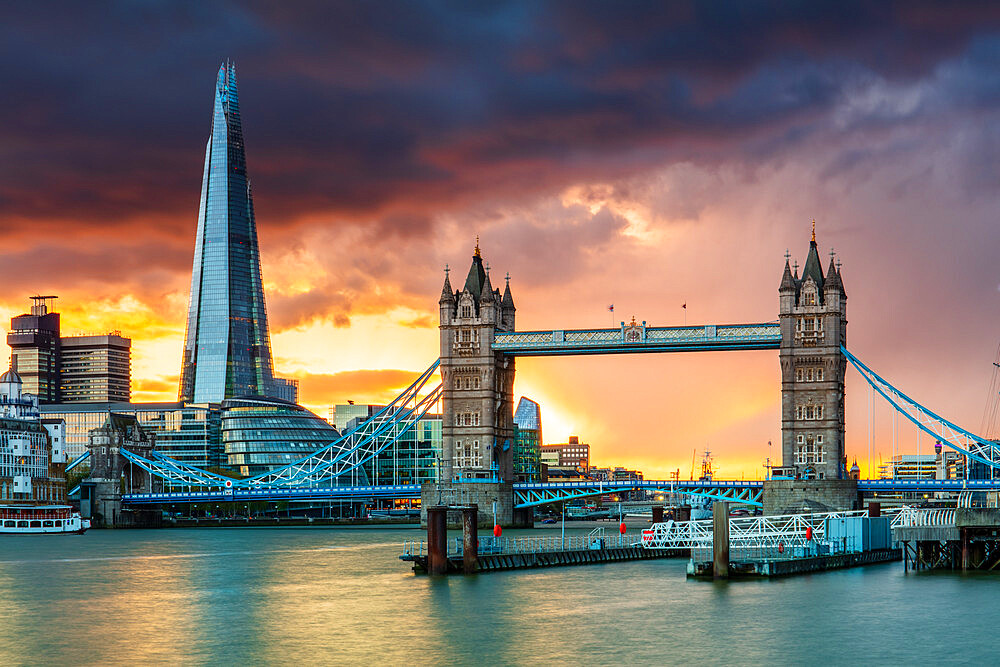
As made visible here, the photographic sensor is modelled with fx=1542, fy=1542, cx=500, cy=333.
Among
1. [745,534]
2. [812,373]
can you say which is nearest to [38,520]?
[812,373]

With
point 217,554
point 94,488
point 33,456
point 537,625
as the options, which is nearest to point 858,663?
point 537,625

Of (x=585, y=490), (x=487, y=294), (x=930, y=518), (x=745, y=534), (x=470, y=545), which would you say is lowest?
(x=745, y=534)

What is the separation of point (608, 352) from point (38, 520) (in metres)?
57.4

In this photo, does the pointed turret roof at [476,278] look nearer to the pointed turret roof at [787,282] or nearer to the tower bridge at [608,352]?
the tower bridge at [608,352]

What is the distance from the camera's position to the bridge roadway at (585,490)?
131375 mm

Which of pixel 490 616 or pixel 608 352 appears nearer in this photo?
pixel 490 616

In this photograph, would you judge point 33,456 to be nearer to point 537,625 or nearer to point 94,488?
point 94,488

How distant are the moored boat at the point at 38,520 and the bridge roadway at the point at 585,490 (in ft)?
38.8

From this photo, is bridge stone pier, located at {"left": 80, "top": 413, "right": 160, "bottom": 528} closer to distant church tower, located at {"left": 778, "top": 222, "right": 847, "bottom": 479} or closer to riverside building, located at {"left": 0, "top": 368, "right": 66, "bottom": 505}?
riverside building, located at {"left": 0, "top": 368, "right": 66, "bottom": 505}

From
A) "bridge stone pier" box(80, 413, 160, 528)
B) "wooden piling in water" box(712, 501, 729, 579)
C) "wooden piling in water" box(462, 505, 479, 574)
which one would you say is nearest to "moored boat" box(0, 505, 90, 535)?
"bridge stone pier" box(80, 413, 160, 528)

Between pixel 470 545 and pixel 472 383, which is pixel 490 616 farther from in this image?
pixel 472 383

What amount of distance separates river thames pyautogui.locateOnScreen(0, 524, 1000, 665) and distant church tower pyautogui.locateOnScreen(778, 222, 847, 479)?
49.2 m

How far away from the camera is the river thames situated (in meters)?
51.4

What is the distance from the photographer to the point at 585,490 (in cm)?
14850
